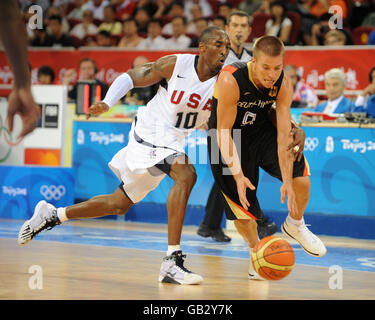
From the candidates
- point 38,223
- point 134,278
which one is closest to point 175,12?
point 38,223

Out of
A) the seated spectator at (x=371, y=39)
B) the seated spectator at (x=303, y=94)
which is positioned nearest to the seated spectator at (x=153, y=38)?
the seated spectator at (x=303, y=94)

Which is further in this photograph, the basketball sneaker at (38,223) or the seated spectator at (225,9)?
the seated spectator at (225,9)

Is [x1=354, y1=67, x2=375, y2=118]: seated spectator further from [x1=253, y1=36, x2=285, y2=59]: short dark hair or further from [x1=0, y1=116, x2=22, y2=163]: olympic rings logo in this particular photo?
[x1=0, y1=116, x2=22, y2=163]: olympic rings logo

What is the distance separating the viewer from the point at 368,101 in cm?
874

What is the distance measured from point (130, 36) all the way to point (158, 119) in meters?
7.54

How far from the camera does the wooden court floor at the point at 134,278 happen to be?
457 centimetres

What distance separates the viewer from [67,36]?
45.2 feet

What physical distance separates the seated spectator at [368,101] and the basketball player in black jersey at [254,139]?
11.9ft

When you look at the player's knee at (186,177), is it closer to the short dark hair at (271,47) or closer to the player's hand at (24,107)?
the short dark hair at (271,47)

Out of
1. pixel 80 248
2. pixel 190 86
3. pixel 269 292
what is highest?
pixel 190 86
